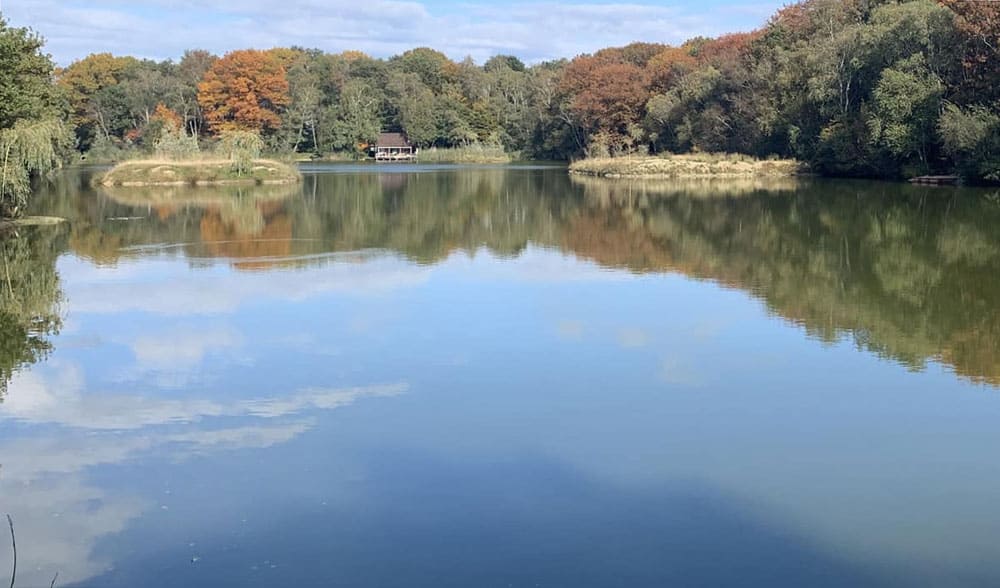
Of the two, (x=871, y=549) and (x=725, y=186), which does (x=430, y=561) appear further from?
(x=725, y=186)

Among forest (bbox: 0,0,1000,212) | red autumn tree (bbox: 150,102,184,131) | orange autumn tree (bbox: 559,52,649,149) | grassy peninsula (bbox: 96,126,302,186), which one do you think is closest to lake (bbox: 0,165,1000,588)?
forest (bbox: 0,0,1000,212)

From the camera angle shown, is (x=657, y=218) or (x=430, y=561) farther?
(x=657, y=218)

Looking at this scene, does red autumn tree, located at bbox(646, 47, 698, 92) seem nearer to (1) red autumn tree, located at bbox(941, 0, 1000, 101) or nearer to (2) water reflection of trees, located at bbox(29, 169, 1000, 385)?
(2) water reflection of trees, located at bbox(29, 169, 1000, 385)

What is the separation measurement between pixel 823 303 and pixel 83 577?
10.8 metres

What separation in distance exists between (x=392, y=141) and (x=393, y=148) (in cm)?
61

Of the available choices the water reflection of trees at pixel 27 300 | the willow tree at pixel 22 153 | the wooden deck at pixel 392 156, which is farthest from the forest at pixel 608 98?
the water reflection of trees at pixel 27 300

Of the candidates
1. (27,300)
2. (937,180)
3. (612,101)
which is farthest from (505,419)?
(612,101)

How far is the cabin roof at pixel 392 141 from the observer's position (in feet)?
274

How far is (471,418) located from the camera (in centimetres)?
889

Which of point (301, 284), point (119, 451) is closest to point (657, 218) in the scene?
point (301, 284)

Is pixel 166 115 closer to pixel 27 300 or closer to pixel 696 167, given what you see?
pixel 696 167

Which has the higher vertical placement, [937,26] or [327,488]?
[937,26]

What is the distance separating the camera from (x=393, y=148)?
275ft

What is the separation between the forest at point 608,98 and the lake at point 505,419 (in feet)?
41.0
